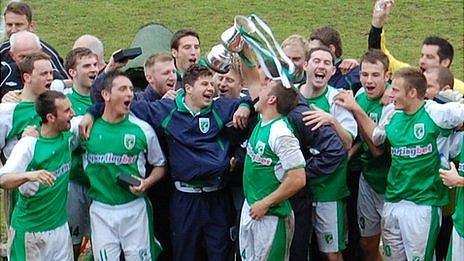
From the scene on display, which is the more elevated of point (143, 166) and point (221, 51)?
point (221, 51)

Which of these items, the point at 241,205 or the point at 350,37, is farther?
the point at 350,37

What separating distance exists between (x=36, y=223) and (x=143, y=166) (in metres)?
0.79

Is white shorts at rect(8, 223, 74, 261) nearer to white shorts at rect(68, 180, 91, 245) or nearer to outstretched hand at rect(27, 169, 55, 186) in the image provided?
white shorts at rect(68, 180, 91, 245)

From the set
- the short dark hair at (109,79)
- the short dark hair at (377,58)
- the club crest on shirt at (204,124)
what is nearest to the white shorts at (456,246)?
the short dark hair at (377,58)

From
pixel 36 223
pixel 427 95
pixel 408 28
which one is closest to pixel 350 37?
pixel 408 28

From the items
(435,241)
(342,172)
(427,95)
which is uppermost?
(427,95)

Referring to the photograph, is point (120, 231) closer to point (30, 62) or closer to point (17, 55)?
point (30, 62)

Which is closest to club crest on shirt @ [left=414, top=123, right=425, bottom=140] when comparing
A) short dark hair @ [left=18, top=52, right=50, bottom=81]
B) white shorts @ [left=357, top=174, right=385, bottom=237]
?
white shorts @ [left=357, top=174, right=385, bottom=237]

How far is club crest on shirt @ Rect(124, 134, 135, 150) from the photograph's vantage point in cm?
693

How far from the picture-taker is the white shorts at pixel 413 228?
684cm

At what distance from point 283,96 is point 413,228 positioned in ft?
3.97

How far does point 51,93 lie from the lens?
6.85m

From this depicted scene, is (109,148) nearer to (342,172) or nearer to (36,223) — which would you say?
(36,223)

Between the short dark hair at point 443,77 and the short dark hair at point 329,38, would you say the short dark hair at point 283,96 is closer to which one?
the short dark hair at point 443,77
